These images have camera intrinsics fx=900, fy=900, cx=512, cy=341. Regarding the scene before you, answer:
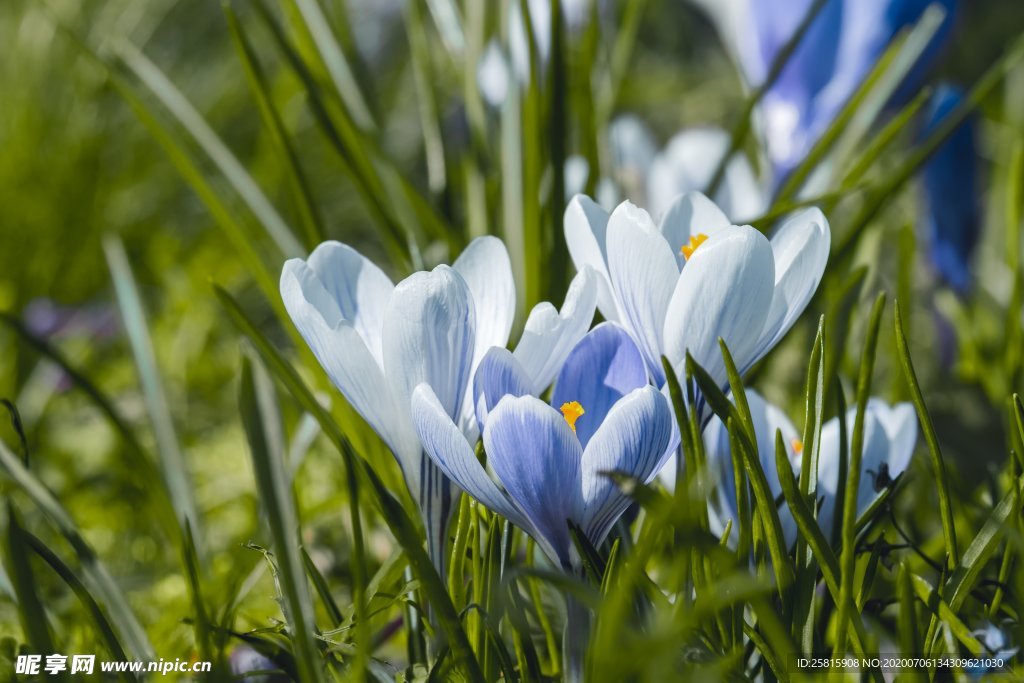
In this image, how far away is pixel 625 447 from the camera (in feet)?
0.96

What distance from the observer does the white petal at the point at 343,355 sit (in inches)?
12.2

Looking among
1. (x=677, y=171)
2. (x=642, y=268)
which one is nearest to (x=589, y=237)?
(x=642, y=268)

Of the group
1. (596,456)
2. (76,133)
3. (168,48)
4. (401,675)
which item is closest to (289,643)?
(401,675)

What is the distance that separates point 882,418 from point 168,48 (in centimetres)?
189

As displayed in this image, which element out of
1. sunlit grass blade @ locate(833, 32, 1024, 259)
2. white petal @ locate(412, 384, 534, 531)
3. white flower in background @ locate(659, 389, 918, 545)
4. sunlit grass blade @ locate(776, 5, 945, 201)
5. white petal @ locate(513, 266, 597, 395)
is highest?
sunlit grass blade @ locate(776, 5, 945, 201)

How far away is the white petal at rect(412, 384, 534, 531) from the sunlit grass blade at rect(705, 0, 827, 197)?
0.36 metres

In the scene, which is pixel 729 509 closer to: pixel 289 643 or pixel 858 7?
pixel 289 643

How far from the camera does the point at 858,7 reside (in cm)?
68

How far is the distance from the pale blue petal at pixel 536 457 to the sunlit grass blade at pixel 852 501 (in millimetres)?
91

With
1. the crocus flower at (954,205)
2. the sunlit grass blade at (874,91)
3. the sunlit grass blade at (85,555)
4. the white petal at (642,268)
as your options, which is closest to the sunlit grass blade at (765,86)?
the sunlit grass blade at (874,91)

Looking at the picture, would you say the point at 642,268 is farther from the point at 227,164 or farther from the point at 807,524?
the point at 227,164

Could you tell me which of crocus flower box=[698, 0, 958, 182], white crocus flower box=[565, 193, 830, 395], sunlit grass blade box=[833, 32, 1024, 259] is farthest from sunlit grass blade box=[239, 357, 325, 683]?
crocus flower box=[698, 0, 958, 182]

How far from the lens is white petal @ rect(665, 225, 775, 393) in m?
0.30

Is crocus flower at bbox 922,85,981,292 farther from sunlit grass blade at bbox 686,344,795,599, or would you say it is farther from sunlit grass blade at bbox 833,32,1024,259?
sunlit grass blade at bbox 686,344,795,599
